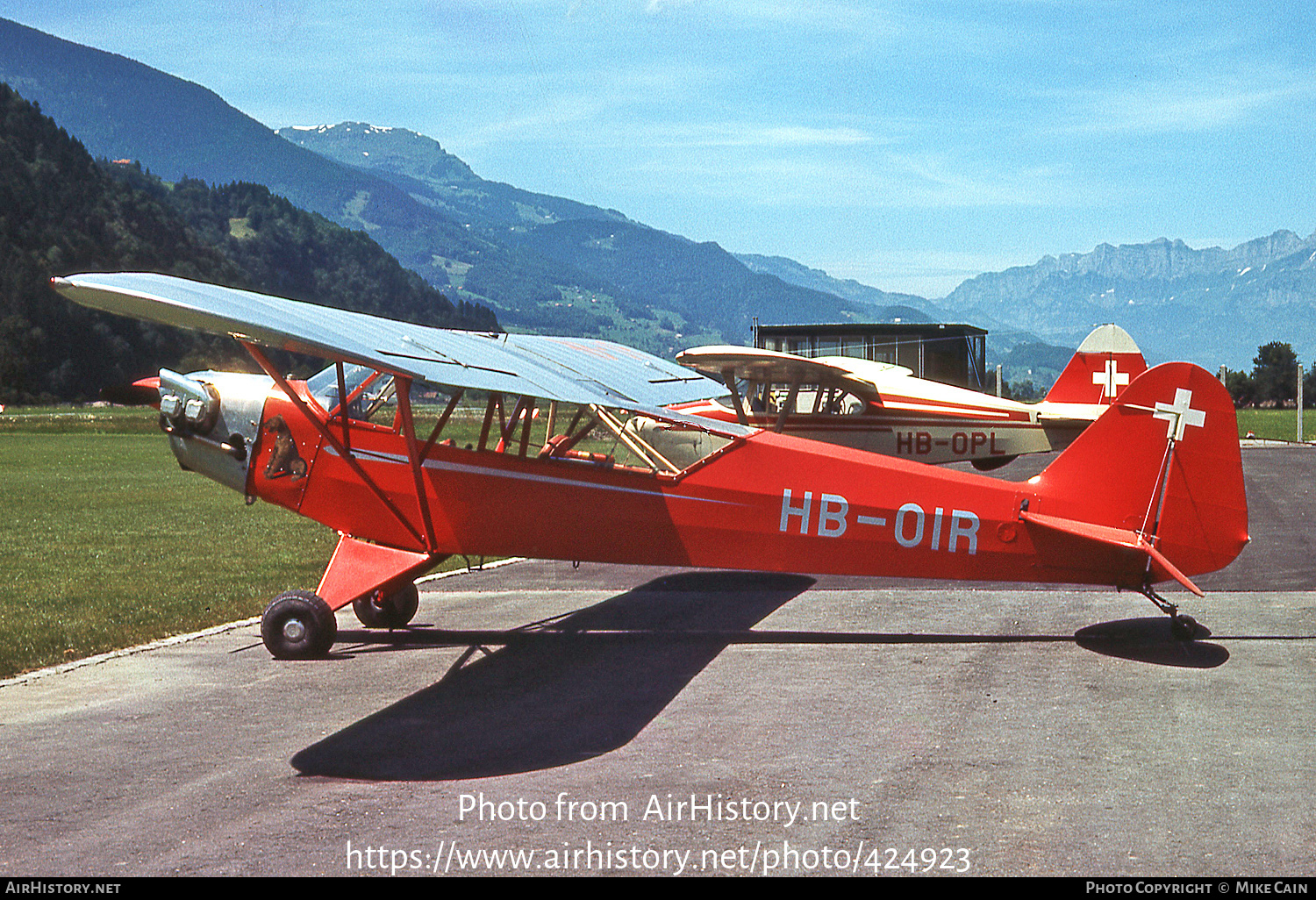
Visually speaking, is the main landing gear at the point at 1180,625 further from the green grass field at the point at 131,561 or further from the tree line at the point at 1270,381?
the tree line at the point at 1270,381

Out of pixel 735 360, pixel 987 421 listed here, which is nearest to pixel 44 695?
pixel 735 360

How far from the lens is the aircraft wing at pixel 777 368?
53.7 ft

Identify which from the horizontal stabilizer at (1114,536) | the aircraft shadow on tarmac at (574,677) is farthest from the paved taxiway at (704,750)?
the horizontal stabilizer at (1114,536)

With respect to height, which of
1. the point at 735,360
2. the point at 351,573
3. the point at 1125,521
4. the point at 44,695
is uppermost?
the point at 735,360

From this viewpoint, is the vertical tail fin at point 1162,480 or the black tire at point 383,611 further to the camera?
the black tire at point 383,611

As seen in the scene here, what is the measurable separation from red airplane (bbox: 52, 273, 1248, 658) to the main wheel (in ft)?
0.05

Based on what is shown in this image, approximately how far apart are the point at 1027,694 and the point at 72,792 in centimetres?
572

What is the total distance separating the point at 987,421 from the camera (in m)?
18.6

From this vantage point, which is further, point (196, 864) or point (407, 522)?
point (407, 522)

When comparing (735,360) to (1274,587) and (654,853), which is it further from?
(654,853)

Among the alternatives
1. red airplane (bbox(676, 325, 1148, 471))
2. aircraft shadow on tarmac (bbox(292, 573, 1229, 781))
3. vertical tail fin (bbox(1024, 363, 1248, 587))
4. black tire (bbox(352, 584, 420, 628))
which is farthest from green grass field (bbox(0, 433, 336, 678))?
vertical tail fin (bbox(1024, 363, 1248, 587))

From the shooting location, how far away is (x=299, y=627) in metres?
8.79

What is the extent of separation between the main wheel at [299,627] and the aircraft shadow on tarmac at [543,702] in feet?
3.96

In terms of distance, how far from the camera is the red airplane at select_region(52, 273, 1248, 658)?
843 centimetres
